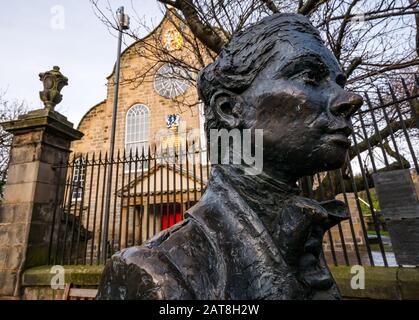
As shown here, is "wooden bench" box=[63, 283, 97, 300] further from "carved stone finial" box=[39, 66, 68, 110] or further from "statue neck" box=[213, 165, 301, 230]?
"statue neck" box=[213, 165, 301, 230]

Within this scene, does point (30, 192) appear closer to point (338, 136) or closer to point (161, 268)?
point (161, 268)

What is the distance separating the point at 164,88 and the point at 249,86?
14.9m

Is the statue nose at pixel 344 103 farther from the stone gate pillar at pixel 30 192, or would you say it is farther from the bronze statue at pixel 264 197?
the stone gate pillar at pixel 30 192

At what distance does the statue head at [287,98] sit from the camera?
1046 mm

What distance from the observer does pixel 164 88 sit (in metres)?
15.3

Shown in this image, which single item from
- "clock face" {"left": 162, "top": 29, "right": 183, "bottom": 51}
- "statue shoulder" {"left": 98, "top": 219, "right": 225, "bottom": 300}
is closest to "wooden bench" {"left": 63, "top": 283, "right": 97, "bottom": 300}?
"statue shoulder" {"left": 98, "top": 219, "right": 225, "bottom": 300}

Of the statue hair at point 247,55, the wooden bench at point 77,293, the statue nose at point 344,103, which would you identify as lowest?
the wooden bench at point 77,293

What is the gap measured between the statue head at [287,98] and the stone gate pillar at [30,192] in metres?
4.23

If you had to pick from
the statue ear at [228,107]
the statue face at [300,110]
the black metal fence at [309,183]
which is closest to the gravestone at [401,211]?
the black metal fence at [309,183]

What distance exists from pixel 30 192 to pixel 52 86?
1998mm

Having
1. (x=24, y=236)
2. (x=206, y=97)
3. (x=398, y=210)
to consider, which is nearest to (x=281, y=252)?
(x=206, y=97)

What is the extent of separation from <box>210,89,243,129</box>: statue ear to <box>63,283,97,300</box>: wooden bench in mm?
3699

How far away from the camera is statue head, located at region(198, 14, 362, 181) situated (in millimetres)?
1046
